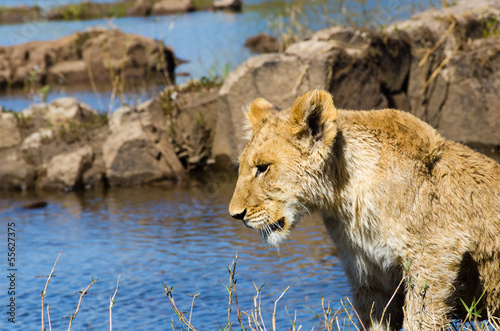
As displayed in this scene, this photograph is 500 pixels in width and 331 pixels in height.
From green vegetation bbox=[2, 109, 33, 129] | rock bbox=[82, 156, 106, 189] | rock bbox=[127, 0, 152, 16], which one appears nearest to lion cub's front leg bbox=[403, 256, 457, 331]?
rock bbox=[82, 156, 106, 189]

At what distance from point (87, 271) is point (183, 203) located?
262cm

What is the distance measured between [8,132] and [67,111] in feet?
3.25

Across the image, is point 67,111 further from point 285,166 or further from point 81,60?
point 81,60

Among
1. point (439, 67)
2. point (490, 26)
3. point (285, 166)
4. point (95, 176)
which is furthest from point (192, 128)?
point (285, 166)

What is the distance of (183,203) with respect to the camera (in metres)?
9.57

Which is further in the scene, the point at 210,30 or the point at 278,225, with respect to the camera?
the point at 210,30

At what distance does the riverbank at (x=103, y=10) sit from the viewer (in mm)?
35500

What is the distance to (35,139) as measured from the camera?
35.4 feet

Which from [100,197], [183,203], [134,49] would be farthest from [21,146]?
[134,49]

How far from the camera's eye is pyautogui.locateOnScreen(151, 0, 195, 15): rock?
37.3 meters

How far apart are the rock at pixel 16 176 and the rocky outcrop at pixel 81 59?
8.70 meters

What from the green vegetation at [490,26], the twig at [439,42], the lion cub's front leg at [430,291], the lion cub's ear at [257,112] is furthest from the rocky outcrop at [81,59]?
the lion cub's front leg at [430,291]

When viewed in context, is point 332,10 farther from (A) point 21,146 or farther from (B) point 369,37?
(A) point 21,146

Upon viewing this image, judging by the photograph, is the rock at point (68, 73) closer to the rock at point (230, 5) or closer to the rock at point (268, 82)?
the rock at point (268, 82)
